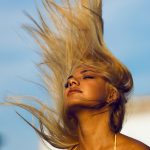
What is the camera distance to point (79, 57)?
670 centimetres

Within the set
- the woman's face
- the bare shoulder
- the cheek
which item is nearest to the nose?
the woman's face

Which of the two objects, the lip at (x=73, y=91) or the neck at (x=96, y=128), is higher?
the lip at (x=73, y=91)

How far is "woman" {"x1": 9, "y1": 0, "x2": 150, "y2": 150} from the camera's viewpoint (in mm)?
6422

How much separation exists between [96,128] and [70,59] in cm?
82

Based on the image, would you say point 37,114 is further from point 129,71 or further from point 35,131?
point 129,71

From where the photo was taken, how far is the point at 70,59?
22.4 ft

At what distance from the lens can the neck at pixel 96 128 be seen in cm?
646

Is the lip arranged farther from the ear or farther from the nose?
the ear

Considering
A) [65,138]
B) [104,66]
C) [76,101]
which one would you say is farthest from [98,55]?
[65,138]

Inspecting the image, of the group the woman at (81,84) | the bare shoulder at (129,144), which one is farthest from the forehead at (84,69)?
the bare shoulder at (129,144)

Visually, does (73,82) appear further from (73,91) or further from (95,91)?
(95,91)

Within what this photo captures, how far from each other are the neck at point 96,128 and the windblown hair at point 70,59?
10 centimetres

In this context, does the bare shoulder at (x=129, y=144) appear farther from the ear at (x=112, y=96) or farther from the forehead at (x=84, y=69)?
the forehead at (x=84, y=69)

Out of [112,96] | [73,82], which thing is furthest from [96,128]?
[73,82]
